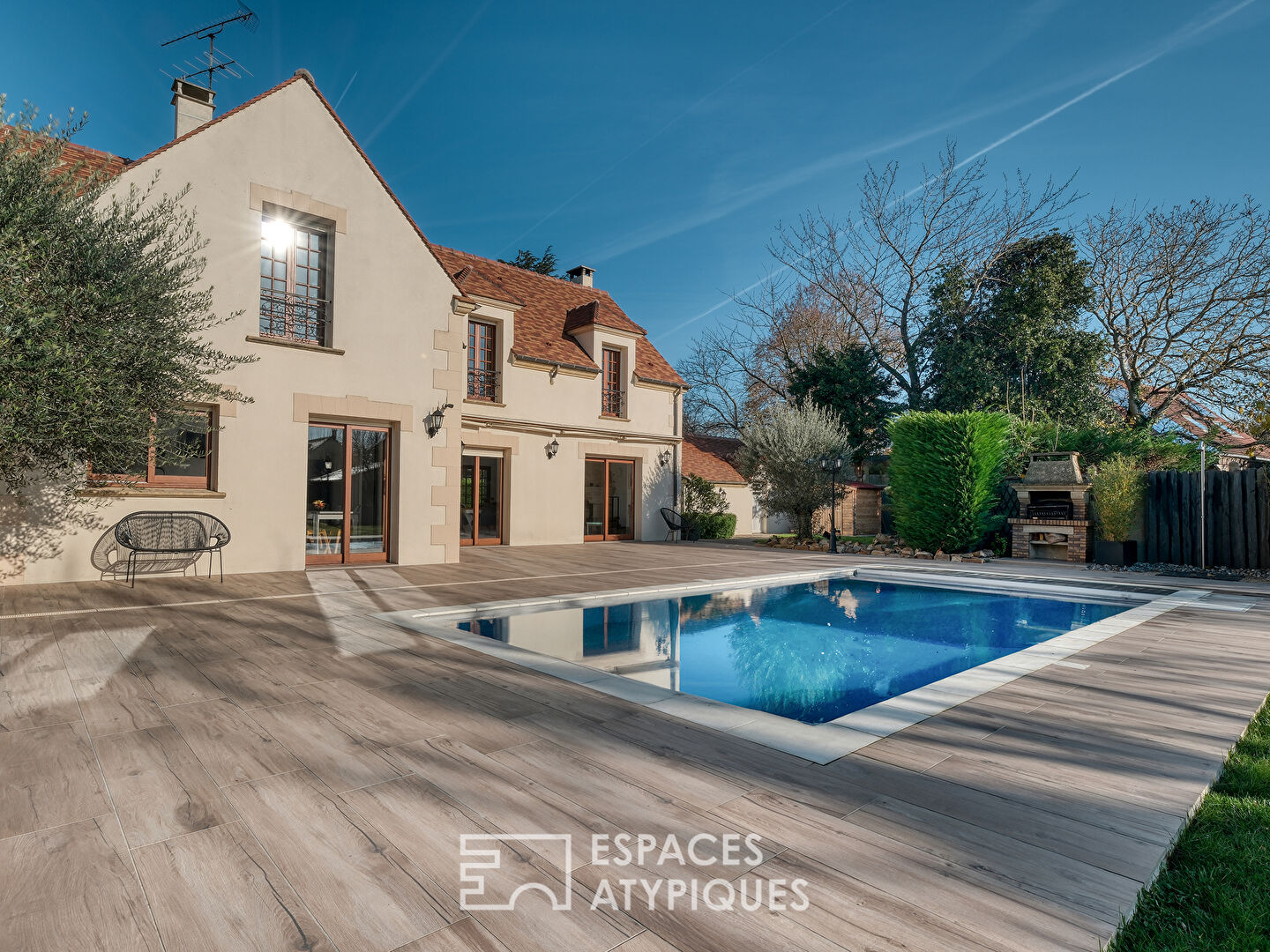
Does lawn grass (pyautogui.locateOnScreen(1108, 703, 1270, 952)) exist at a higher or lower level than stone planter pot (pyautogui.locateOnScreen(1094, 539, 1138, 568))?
lower

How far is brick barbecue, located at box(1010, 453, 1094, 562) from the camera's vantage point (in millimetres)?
12344

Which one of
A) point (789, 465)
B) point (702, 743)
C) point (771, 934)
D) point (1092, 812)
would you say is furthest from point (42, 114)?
point (789, 465)

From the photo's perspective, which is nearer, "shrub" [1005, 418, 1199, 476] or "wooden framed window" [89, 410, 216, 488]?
"wooden framed window" [89, 410, 216, 488]

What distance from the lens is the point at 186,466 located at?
28.5ft

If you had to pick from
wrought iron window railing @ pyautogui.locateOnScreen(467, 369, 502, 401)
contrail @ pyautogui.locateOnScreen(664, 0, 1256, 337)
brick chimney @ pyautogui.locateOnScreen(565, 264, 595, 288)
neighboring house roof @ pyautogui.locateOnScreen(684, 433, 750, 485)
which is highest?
contrail @ pyautogui.locateOnScreen(664, 0, 1256, 337)

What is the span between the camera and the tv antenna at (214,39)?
1014 centimetres

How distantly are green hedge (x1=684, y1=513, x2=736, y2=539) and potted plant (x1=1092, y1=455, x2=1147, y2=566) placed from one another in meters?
9.07

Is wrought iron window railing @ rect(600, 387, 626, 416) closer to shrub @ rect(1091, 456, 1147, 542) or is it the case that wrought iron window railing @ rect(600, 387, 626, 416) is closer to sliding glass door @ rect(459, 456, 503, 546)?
sliding glass door @ rect(459, 456, 503, 546)

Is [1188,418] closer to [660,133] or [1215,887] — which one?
[660,133]

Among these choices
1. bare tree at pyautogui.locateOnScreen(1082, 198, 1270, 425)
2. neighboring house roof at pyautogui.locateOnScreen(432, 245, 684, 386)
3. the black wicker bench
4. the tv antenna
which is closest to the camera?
the black wicker bench

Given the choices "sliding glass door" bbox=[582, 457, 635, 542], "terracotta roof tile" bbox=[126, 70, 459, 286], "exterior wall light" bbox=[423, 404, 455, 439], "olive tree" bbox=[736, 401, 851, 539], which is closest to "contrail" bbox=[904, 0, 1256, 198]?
"olive tree" bbox=[736, 401, 851, 539]

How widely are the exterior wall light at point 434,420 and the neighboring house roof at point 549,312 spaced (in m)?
3.81

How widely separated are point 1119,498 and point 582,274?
14762 millimetres

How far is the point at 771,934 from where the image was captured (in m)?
1.68
